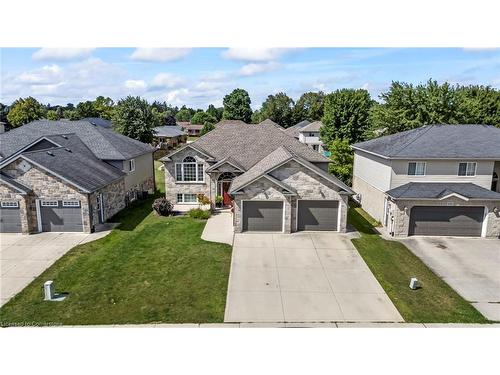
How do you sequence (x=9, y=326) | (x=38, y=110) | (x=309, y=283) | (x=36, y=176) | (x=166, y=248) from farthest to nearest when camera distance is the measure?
(x=38, y=110), (x=36, y=176), (x=166, y=248), (x=309, y=283), (x=9, y=326)

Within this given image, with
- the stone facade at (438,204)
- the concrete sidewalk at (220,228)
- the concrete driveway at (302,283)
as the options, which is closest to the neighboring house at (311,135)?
the concrete sidewalk at (220,228)

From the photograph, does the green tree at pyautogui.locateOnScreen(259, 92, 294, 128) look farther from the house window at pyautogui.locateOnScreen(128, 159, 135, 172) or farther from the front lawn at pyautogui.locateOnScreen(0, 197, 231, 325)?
the front lawn at pyautogui.locateOnScreen(0, 197, 231, 325)

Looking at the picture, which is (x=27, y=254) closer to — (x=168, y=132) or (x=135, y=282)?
(x=135, y=282)

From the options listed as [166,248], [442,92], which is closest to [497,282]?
[166,248]

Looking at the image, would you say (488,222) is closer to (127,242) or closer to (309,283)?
(309,283)

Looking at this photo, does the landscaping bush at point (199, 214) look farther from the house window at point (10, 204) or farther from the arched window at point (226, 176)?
the house window at point (10, 204)

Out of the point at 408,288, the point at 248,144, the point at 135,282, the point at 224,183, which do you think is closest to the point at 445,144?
the point at 408,288
